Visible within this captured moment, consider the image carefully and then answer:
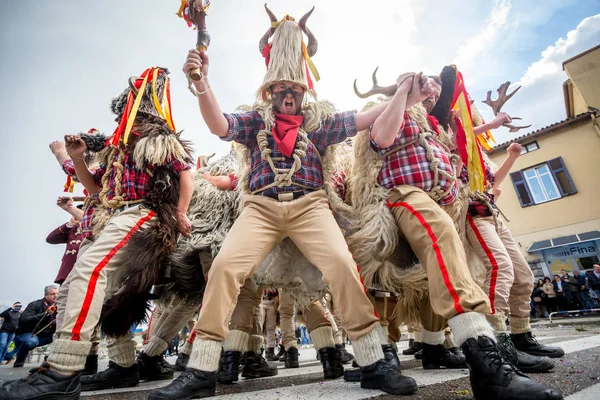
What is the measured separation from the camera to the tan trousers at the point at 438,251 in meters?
1.70

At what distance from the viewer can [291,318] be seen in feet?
16.3

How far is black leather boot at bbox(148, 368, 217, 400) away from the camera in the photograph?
1.61m

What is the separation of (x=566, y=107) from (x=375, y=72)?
701 inches

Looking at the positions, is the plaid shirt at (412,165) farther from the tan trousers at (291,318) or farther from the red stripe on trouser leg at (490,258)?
the tan trousers at (291,318)

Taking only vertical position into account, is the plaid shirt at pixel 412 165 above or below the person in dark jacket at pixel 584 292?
above

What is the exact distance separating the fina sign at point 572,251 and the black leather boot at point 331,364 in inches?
569

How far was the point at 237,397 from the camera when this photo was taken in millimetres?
1795

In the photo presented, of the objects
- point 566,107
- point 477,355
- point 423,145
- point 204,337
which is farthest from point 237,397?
point 566,107

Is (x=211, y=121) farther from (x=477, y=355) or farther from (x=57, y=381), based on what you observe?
(x=477, y=355)

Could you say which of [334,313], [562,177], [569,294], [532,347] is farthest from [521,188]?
[532,347]

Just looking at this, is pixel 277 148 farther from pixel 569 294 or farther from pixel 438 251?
pixel 569 294

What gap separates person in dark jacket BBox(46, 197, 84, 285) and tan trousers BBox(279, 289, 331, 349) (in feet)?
7.30

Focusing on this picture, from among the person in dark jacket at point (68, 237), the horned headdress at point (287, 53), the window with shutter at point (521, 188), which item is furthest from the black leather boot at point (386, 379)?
the window with shutter at point (521, 188)

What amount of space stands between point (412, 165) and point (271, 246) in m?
1.12
